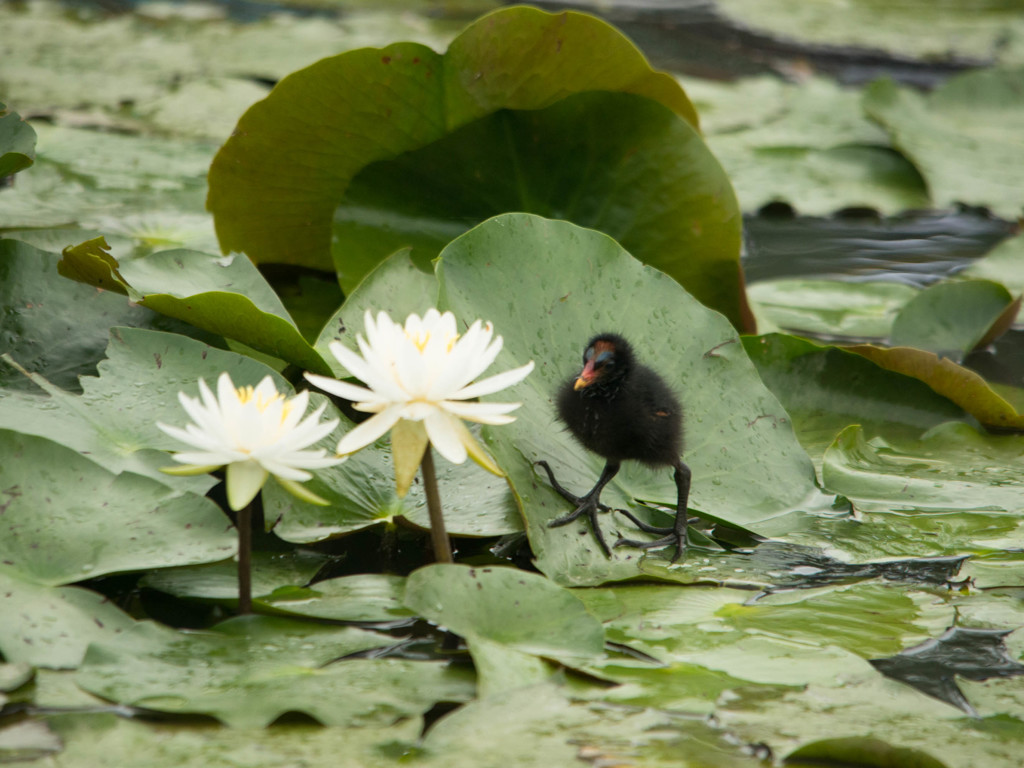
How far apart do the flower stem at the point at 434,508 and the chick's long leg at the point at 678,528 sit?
39cm

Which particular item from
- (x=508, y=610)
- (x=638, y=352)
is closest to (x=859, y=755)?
(x=508, y=610)

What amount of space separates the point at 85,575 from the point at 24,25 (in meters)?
4.37

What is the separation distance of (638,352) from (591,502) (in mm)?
371

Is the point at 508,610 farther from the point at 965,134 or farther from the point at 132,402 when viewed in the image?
the point at 965,134

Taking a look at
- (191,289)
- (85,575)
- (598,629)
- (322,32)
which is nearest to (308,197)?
(191,289)

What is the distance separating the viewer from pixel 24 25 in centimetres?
479

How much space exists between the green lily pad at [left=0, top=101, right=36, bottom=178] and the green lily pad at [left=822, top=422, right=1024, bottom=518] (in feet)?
5.27

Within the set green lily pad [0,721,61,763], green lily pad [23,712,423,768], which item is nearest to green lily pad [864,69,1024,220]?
green lily pad [23,712,423,768]

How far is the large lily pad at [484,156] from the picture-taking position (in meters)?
2.13

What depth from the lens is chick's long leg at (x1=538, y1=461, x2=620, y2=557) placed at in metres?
1.64

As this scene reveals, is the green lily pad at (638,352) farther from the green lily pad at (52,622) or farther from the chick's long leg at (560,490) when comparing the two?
the green lily pad at (52,622)

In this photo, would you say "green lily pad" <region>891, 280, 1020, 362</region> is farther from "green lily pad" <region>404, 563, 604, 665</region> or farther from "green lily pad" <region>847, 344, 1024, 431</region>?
"green lily pad" <region>404, 563, 604, 665</region>

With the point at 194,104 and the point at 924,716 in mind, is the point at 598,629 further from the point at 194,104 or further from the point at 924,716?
the point at 194,104

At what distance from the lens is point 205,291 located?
178 cm
